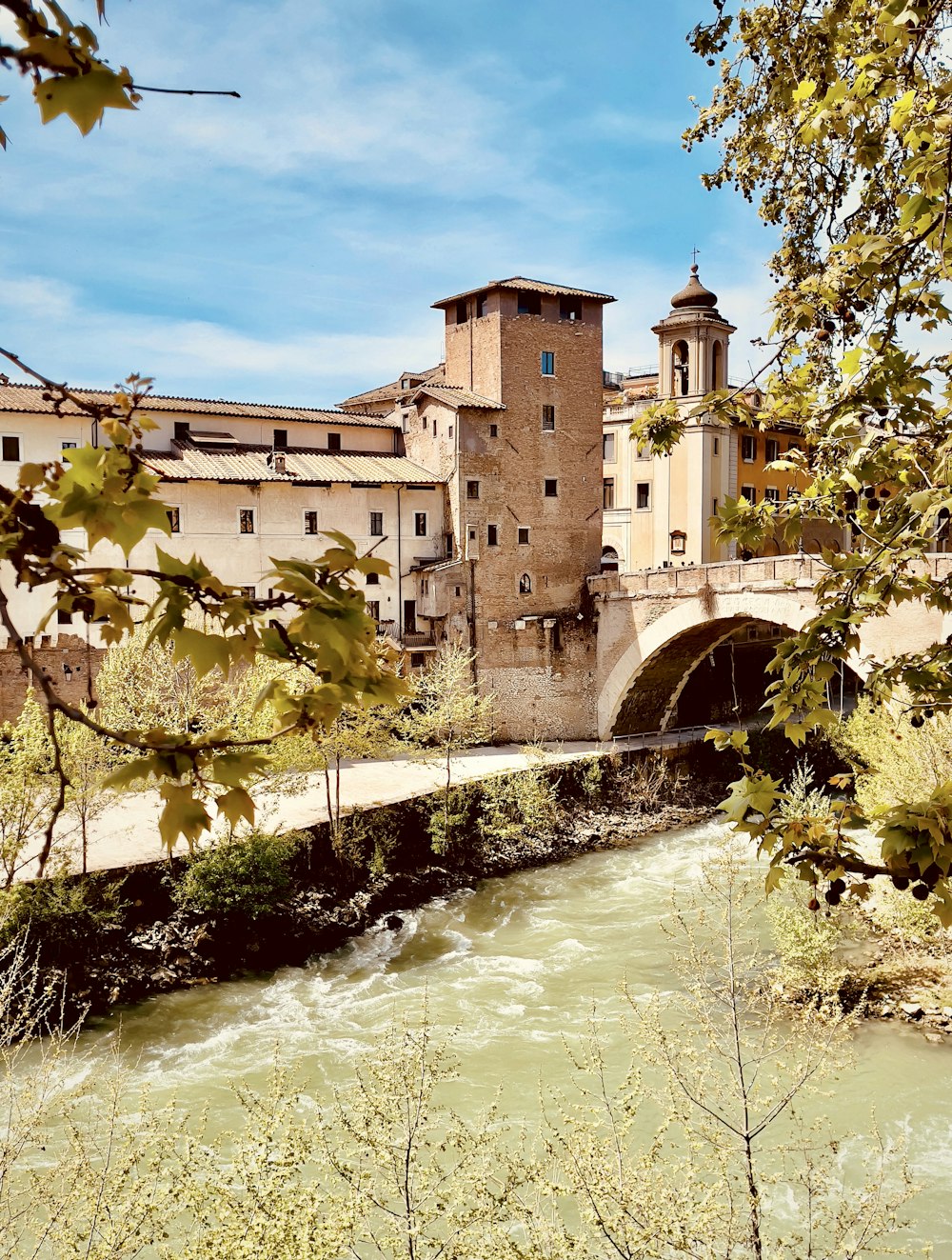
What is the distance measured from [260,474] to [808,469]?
20679mm

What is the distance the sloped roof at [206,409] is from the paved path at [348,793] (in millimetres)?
8449

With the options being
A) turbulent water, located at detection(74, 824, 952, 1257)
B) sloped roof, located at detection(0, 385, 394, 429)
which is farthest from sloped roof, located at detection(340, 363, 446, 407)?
turbulent water, located at detection(74, 824, 952, 1257)

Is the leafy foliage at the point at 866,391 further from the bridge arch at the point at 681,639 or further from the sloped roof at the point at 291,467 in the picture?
the sloped roof at the point at 291,467

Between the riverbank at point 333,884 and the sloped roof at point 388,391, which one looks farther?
the sloped roof at point 388,391

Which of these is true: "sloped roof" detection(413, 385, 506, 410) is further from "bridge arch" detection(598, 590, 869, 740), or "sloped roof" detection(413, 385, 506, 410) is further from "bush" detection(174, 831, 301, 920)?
"bush" detection(174, 831, 301, 920)

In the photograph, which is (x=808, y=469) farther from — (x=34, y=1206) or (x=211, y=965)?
(x=211, y=965)

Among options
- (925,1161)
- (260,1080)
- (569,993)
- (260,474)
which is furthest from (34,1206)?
(260,474)

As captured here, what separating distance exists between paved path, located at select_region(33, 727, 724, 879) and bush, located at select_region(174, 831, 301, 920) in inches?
17.8

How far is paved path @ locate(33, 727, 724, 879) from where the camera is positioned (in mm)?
16469

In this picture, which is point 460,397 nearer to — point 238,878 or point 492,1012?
point 238,878

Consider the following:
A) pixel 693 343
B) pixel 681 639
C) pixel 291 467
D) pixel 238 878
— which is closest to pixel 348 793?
pixel 238 878

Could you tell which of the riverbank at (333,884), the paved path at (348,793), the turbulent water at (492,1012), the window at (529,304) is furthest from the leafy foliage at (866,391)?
the window at (529,304)

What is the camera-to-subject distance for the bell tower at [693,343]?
97.3 ft

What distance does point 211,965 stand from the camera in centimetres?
1485
